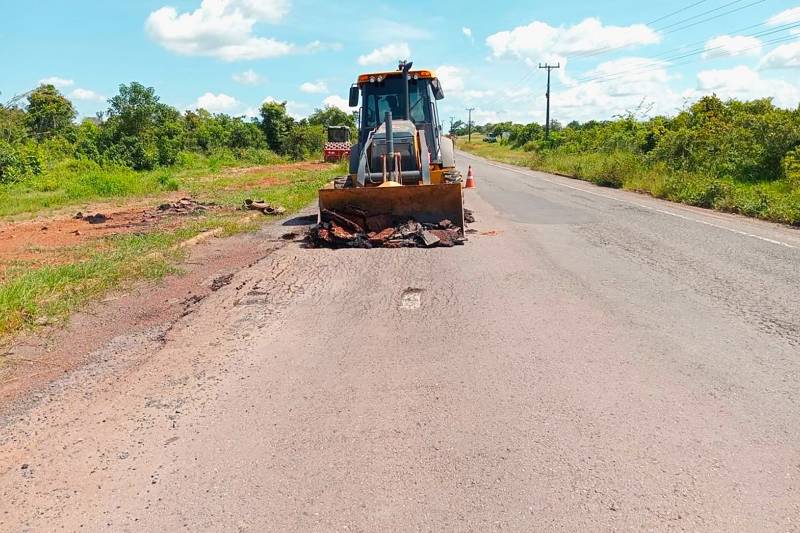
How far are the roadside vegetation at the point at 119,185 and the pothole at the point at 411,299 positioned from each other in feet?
11.9

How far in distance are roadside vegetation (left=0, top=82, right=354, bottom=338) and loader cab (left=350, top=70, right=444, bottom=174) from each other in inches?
133

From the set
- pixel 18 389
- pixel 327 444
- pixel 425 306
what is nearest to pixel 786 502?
pixel 327 444

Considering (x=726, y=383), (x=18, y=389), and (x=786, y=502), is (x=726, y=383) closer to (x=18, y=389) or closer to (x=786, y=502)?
(x=786, y=502)

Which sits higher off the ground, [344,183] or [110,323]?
[344,183]

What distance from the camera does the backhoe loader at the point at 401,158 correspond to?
429 inches

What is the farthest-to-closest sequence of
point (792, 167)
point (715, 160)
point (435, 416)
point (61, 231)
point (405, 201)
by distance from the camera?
point (715, 160) < point (792, 167) < point (61, 231) < point (405, 201) < point (435, 416)

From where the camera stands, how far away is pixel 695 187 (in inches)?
737

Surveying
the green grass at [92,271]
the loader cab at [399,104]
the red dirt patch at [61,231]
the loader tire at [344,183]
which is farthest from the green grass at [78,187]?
the loader cab at [399,104]

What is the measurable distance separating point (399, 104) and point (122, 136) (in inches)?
909

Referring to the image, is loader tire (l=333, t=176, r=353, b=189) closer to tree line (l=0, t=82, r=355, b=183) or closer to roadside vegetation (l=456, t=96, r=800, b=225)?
roadside vegetation (l=456, t=96, r=800, b=225)

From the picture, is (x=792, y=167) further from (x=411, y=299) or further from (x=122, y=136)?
(x=122, y=136)

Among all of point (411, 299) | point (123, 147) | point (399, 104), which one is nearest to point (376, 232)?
point (411, 299)

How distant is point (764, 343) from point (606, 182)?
21.4 m

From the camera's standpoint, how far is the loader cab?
1372cm
